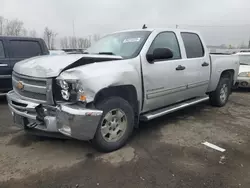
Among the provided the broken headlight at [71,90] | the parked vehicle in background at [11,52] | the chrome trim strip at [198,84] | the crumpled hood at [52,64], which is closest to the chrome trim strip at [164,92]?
the chrome trim strip at [198,84]

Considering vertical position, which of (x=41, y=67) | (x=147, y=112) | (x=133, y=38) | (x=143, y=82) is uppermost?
(x=133, y=38)

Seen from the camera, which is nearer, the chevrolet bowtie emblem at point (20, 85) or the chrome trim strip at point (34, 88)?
the chrome trim strip at point (34, 88)

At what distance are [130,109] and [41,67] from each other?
140 centimetres

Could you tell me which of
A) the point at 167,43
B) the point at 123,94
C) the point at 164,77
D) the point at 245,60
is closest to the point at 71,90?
the point at 123,94

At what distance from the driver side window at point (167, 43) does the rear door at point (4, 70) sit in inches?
163

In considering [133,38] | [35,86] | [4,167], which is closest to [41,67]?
[35,86]

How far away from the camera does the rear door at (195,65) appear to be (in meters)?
4.57

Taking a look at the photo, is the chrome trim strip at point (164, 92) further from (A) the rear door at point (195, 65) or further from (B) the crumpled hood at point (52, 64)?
(B) the crumpled hood at point (52, 64)

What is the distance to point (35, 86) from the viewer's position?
3055 mm

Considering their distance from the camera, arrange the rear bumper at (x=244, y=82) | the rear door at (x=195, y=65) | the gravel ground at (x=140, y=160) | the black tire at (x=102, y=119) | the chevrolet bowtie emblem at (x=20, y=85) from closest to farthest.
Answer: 1. the gravel ground at (x=140, y=160)
2. the black tire at (x=102, y=119)
3. the chevrolet bowtie emblem at (x=20, y=85)
4. the rear door at (x=195, y=65)
5. the rear bumper at (x=244, y=82)

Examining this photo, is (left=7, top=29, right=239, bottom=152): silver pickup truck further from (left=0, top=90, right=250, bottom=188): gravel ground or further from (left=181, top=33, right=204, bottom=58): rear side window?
(left=0, top=90, right=250, bottom=188): gravel ground

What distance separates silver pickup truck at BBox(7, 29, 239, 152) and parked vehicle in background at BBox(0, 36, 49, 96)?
Answer: 8.79 ft

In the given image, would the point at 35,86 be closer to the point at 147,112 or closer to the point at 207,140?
the point at 147,112

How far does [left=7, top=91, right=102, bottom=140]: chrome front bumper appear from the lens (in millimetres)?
2770
